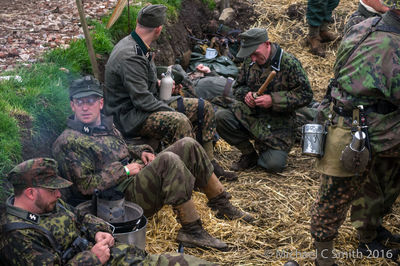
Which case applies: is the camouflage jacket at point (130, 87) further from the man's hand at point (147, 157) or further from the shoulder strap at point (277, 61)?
the shoulder strap at point (277, 61)

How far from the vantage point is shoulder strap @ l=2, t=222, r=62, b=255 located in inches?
139

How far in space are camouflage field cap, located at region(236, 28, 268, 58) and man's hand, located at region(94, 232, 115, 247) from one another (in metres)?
3.18

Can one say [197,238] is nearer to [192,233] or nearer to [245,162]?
[192,233]

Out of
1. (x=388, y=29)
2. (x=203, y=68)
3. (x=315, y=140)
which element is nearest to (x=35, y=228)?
(x=315, y=140)

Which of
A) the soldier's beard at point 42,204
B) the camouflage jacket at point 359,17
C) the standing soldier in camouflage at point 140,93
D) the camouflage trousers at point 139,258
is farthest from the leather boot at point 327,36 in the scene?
the soldier's beard at point 42,204

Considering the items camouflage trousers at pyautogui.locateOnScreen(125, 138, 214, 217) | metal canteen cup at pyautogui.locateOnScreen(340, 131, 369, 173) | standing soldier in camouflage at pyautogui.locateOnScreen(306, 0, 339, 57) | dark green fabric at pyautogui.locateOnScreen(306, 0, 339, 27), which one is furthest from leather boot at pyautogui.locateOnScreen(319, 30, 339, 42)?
metal canteen cup at pyautogui.locateOnScreen(340, 131, 369, 173)

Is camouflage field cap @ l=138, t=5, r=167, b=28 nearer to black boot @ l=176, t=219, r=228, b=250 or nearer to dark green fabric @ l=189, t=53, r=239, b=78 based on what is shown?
black boot @ l=176, t=219, r=228, b=250

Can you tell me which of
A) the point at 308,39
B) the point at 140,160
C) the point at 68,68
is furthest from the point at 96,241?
the point at 308,39

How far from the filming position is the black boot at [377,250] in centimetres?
480

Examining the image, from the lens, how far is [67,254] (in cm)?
375

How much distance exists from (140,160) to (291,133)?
2.41 meters

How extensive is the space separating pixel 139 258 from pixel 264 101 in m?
3.19

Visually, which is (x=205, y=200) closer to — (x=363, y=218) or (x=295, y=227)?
(x=295, y=227)

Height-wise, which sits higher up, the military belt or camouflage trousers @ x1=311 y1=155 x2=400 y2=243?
the military belt
